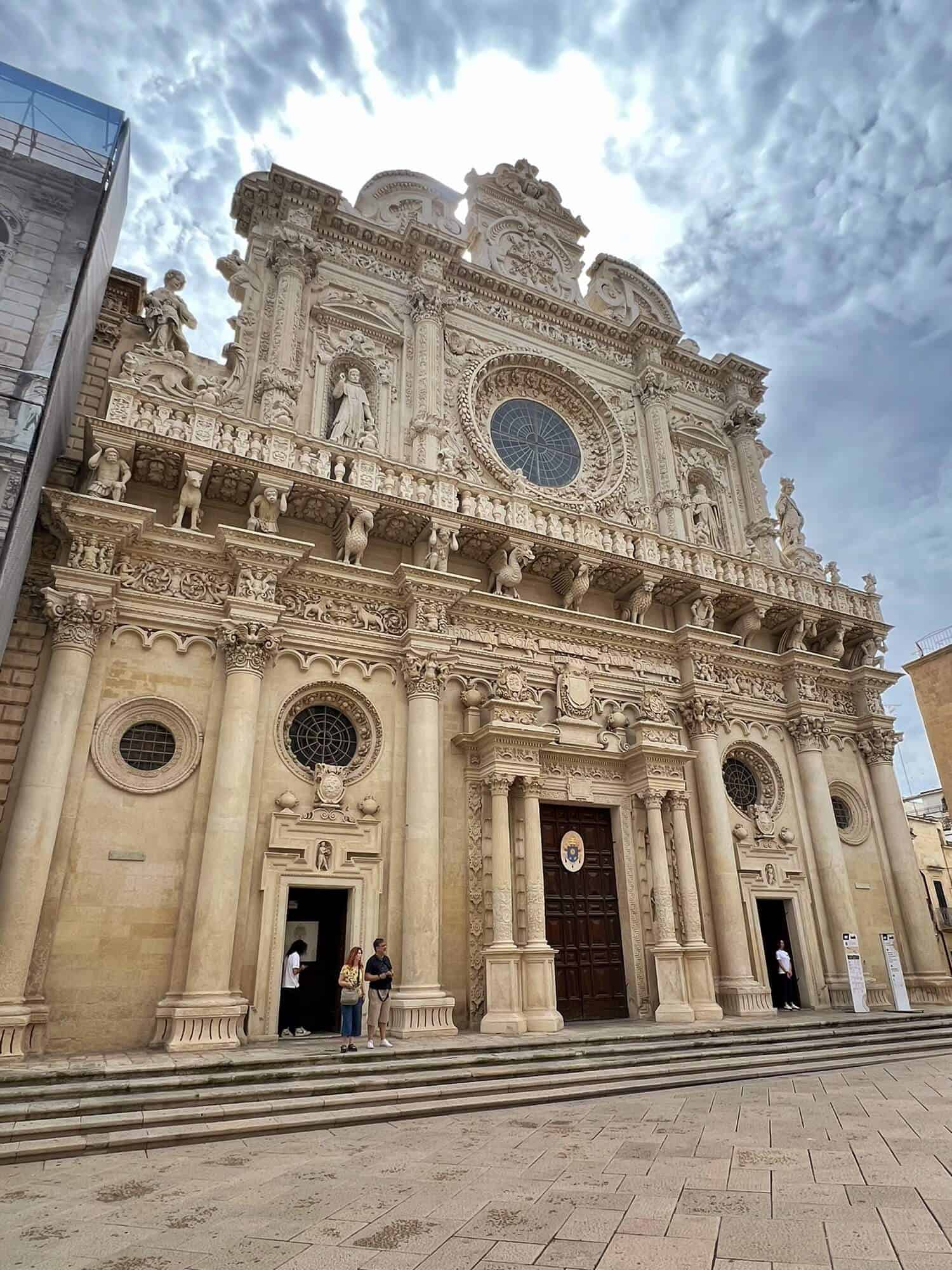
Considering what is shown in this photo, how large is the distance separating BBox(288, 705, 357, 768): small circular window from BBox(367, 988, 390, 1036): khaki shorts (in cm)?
406

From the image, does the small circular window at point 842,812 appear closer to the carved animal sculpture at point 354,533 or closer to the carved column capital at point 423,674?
the carved column capital at point 423,674

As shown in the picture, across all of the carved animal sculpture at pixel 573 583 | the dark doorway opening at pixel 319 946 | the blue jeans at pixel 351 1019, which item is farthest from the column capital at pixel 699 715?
the blue jeans at pixel 351 1019

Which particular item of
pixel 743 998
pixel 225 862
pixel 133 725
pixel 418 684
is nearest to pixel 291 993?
pixel 225 862

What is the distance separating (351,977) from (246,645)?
5.58 meters

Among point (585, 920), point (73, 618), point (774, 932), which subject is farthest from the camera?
point (774, 932)

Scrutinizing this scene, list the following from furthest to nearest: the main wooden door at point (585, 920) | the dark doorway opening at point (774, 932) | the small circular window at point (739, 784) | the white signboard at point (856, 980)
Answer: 1. the small circular window at point (739, 784)
2. the dark doorway opening at point (774, 932)
3. the white signboard at point (856, 980)
4. the main wooden door at point (585, 920)

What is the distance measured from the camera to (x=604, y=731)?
1650 cm

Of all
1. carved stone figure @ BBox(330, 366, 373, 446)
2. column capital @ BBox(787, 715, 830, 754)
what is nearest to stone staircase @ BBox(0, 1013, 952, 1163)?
column capital @ BBox(787, 715, 830, 754)

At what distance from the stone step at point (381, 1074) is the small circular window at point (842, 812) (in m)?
7.17

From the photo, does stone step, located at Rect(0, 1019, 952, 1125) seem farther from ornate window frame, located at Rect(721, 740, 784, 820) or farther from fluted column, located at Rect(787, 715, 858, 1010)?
ornate window frame, located at Rect(721, 740, 784, 820)

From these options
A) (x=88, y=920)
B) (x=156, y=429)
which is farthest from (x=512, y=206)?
(x=88, y=920)

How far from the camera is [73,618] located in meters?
11.9

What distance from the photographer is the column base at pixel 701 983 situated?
47.0 feet

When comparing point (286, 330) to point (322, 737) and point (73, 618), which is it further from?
point (322, 737)
